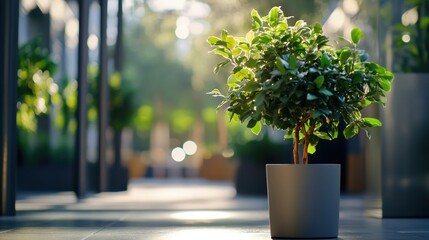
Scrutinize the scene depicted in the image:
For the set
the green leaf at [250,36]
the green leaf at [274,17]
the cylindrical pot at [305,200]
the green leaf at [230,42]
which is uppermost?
the green leaf at [274,17]

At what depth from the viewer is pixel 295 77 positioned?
605cm

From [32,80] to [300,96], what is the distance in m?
10.3

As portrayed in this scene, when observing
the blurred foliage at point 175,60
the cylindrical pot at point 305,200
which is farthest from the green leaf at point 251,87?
the blurred foliage at point 175,60

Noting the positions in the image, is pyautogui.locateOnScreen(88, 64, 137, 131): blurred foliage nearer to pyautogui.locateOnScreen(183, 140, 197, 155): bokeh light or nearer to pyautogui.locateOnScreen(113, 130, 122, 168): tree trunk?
pyautogui.locateOnScreen(113, 130, 122, 168): tree trunk

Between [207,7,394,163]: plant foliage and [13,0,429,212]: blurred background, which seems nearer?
[207,7,394,163]: plant foliage

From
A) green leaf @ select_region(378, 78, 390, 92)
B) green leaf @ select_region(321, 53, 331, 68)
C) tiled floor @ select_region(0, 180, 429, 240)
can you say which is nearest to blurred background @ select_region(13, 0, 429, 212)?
tiled floor @ select_region(0, 180, 429, 240)

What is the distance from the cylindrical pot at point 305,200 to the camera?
6164mm

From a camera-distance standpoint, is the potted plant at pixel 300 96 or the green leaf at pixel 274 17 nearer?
the potted plant at pixel 300 96

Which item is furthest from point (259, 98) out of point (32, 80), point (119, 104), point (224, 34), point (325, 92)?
point (119, 104)

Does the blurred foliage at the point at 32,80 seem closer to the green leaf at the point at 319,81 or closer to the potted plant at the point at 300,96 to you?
the potted plant at the point at 300,96

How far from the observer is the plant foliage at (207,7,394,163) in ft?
19.9

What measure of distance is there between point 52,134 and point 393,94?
1134cm

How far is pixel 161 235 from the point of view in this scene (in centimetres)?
661

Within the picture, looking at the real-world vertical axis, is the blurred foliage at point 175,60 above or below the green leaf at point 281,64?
above
